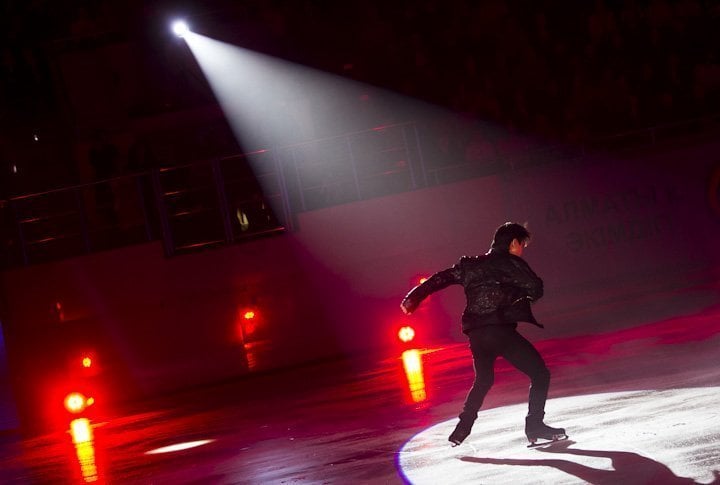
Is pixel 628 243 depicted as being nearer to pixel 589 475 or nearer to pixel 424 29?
pixel 424 29

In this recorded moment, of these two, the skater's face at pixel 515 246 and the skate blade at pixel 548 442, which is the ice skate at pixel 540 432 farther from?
the skater's face at pixel 515 246

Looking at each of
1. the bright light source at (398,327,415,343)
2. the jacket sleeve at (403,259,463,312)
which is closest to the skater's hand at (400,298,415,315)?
the jacket sleeve at (403,259,463,312)

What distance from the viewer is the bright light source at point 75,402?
17.7 metres

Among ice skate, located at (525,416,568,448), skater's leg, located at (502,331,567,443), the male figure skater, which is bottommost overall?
ice skate, located at (525,416,568,448)

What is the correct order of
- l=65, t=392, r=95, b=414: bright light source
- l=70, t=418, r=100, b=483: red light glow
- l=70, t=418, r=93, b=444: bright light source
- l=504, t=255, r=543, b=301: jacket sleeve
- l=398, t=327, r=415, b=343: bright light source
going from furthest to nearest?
l=398, t=327, r=415, b=343: bright light source → l=65, t=392, r=95, b=414: bright light source → l=70, t=418, r=93, b=444: bright light source → l=70, t=418, r=100, b=483: red light glow → l=504, t=255, r=543, b=301: jacket sleeve

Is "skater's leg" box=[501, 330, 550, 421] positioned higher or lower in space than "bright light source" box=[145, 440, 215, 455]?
higher

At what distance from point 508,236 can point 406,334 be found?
10.7 m

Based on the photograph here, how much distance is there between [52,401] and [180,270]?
330cm

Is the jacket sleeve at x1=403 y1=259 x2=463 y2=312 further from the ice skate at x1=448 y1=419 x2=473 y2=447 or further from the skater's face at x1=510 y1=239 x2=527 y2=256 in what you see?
the ice skate at x1=448 y1=419 x2=473 y2=447

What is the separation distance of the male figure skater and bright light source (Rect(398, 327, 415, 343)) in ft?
34.5

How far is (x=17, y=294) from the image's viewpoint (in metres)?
18.8

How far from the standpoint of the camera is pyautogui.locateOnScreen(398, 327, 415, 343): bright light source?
59.6 feet

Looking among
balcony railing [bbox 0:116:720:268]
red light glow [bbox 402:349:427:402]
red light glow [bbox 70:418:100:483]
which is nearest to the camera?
red light glow [bbox 70:418:100:483]

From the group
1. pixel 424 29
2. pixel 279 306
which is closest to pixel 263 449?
→ pixel 279 306
